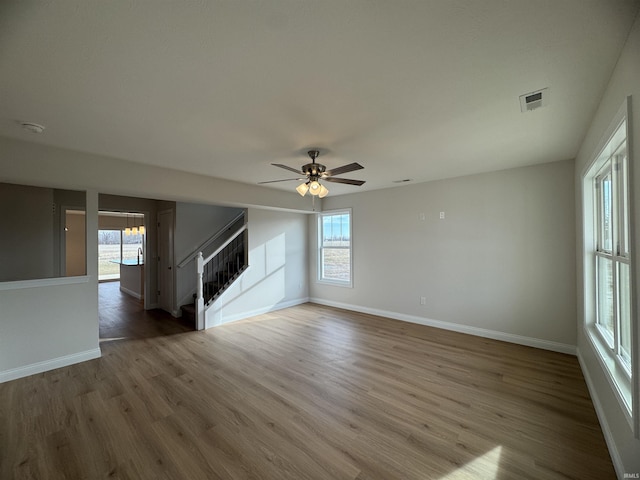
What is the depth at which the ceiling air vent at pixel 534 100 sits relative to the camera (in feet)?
6.33

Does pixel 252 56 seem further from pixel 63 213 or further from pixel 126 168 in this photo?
pixel 63 213

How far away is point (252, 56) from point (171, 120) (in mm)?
1220

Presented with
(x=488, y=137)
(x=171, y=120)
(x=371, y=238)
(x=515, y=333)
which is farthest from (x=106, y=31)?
(x=515, y=333)

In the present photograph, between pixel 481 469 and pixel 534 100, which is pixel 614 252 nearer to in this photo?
pixel 534 100

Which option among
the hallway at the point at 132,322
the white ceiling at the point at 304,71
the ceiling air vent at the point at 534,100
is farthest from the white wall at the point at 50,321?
the ceiling air vent at the point at 534,100

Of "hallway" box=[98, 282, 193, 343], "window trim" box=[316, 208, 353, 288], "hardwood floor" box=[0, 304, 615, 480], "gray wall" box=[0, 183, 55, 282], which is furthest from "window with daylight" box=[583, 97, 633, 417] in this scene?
"gray wall" box=[0, 183, 55, 282]

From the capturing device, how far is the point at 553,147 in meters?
3.05

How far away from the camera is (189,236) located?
19.1 ft

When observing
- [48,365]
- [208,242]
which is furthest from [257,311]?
[48,365]

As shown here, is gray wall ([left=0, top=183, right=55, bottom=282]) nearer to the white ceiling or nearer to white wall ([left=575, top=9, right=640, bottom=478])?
the white ceiling

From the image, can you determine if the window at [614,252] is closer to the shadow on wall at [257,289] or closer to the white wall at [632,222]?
the white wall at [632,222]

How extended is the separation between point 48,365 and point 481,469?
4599 mm

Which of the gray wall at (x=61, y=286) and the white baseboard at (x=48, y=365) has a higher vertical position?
the gray wall at (x=61, y=286)

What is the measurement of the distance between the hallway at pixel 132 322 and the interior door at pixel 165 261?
271 mm
